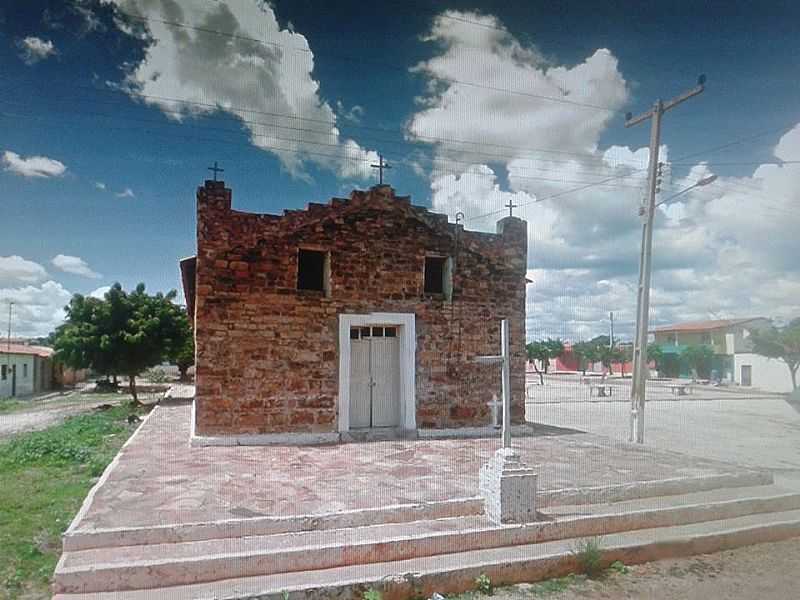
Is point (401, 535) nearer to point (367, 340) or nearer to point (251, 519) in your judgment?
point (251, 519)

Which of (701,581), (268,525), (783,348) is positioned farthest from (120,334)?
(783,348)

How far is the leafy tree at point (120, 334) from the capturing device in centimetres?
1916

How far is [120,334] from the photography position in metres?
19.2

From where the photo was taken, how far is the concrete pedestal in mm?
5082

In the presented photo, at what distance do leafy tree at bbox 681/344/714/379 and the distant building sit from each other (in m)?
0.37

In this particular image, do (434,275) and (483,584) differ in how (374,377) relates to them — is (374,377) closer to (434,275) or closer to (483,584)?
(434,275)

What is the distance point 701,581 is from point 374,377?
6.20 metres

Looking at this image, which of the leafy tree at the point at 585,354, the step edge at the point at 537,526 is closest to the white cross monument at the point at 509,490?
the step edge at the point at 537,526

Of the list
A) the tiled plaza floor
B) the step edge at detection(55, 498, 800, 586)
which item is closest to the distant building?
the tiled plaza floor

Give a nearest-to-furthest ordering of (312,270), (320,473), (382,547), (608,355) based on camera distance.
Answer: (382,547)
(320,473)
(312,270)
(608,355)

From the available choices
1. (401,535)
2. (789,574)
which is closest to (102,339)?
(401,535)

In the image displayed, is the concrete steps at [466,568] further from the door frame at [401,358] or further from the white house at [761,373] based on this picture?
the white house at [761,373]

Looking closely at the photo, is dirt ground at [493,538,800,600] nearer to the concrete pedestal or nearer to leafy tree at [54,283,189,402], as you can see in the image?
the concrete pedestal

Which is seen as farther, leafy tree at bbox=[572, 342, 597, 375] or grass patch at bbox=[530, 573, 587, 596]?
leafy tree at bbox=[572, 342, 597, 375]
